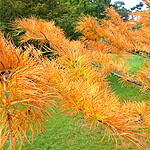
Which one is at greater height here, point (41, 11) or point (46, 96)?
point (41, 11)

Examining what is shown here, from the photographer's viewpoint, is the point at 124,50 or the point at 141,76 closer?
the point at 141,76

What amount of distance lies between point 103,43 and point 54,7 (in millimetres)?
4682

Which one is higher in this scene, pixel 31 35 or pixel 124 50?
pixel 31 35

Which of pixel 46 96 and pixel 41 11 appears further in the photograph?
pixel 41 11

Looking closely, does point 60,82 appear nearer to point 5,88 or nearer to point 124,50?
point 5,88

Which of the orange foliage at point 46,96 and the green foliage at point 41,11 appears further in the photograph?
the green foliage at point 41,11

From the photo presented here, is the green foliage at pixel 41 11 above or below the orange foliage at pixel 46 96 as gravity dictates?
above

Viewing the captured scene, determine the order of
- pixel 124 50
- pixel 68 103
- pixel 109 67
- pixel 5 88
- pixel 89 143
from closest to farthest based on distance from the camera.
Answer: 1. pixel 5 88
2. pixel 68 103
3. pixel 109 67
4. pixel 124 50
5. pixel 89 143

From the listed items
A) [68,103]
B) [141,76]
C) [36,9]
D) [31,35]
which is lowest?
[141,76]

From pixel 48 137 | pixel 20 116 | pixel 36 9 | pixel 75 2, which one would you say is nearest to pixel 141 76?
pixel 20 116

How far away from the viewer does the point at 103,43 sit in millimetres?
1157

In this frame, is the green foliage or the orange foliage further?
the green foliage

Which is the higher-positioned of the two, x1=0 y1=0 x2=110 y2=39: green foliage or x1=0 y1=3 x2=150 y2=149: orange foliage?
x1=0 y1=0 x2=110 y2=39: green foliage

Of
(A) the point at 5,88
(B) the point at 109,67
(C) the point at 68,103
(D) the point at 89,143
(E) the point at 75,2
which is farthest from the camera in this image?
(E) the point at 75,2
